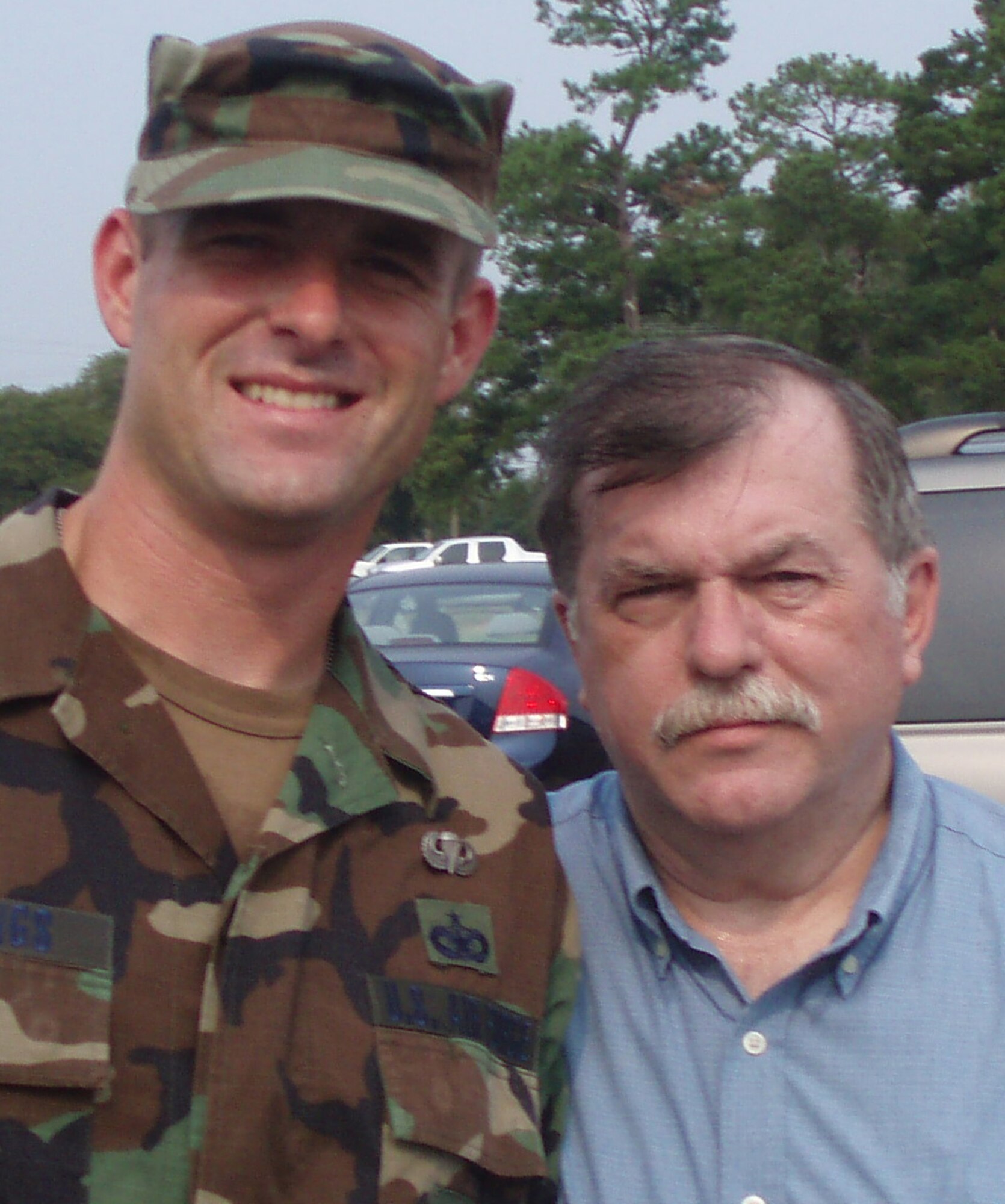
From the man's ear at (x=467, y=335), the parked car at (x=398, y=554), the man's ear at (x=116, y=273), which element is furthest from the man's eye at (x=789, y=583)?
the parked car at (x=398, y=554)

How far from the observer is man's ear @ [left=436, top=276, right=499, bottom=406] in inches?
82.1

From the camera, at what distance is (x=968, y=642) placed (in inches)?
151

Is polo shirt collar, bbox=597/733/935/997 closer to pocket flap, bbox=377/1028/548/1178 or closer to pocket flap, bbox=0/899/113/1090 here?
pocket flap, bbox=377/1028/548/1178

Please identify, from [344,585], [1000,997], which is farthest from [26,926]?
[1000,997]

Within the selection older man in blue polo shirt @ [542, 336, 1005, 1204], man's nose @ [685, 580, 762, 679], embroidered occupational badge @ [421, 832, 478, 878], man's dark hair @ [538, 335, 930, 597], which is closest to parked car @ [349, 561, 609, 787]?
man's dark hair @ [538, 335, 930, 597]

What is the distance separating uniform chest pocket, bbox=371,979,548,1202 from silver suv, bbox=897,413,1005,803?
80.3 inches

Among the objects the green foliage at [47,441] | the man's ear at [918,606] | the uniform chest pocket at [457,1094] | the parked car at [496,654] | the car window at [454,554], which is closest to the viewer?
the uniform chest pocket at [457,1094]

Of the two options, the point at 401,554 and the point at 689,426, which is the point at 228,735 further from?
the point at 401,554

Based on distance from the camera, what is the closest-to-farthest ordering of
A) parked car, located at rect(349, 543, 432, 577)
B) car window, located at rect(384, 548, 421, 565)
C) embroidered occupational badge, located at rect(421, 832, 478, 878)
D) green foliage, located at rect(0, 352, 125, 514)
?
1. embroidered occupational badge, located at rect(421, 832, 478, 878)
2. parked car, located at rect(349, 543, 432, 577)
3. car window, located at rect(384, 548, 421, 565)
4. green foliage, located at rect(0, 352, 125, 514)

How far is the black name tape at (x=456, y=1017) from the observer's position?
74.4 inches

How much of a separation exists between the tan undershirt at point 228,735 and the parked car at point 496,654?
12.5ft

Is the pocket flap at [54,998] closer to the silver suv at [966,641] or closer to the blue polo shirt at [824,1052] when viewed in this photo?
the blue polo shirt at [824,1052]

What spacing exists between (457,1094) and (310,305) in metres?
0.99

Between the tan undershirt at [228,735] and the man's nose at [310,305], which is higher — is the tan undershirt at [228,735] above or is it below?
below
